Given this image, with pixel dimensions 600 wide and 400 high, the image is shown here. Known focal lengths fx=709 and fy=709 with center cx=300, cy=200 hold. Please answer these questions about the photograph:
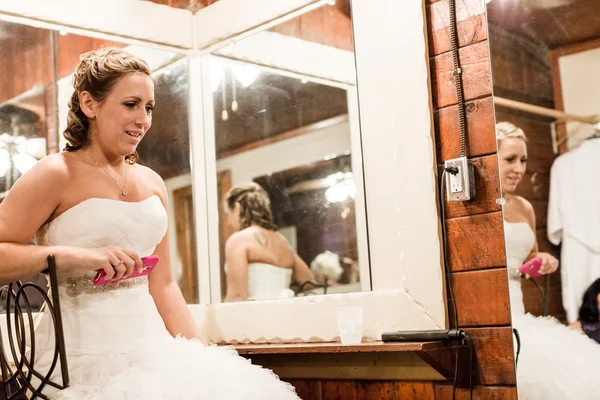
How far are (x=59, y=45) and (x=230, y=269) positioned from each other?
1204 millimetres

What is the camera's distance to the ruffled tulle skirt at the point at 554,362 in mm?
2029

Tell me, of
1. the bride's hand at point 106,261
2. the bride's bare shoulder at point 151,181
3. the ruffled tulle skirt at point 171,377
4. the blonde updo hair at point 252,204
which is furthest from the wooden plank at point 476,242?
the bride's hand at point 106,261

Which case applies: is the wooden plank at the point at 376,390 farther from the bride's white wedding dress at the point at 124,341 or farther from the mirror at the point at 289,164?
the bride's white wedding dress at the point at 124,341

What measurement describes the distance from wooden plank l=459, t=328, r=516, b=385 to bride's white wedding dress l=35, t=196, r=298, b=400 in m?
0.68

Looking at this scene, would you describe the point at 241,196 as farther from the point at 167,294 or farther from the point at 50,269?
the point at 50,269

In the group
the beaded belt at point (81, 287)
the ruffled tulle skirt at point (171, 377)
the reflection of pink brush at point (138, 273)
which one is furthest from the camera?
the beaded belt at point (81, 287)

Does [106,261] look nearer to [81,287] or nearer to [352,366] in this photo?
[81,287]

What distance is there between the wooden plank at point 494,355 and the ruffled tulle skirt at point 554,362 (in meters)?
0.04

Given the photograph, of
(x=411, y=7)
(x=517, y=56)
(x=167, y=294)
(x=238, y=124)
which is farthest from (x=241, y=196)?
(x=517, y=56)

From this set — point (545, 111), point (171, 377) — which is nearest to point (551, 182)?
point (545, 111)

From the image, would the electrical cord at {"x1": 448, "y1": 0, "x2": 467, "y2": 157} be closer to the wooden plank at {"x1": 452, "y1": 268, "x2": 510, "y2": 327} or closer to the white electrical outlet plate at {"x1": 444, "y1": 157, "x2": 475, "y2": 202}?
the white electrical outlet plate at {"x1": 444, "y1": 157, "x2": 475, "y2": 202}

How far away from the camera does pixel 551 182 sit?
7.11 ft

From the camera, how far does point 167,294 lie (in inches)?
91.7

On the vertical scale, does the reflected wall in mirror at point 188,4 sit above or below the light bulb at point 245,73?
above
